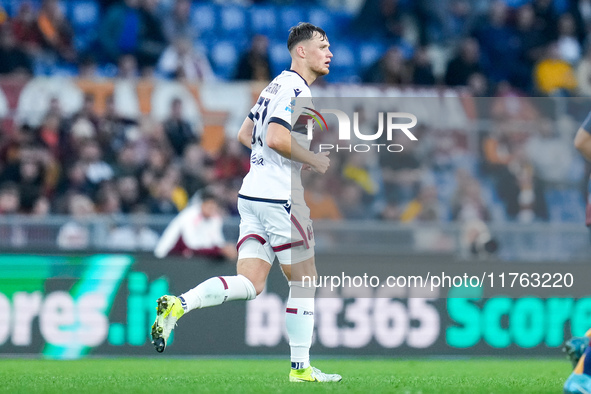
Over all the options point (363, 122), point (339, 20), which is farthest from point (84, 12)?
point (363, 122)

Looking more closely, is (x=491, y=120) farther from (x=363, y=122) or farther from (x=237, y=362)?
(x=237, y=362)

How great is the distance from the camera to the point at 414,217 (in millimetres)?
11297

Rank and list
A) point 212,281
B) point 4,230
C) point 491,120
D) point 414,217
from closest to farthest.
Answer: point 212,281
point 4,230
point 414,217
point 491,120

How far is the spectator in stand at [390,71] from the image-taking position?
14.2 m

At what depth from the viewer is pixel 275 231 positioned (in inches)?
246

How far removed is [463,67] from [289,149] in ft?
30.3

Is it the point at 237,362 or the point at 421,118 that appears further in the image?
the point at 421,118

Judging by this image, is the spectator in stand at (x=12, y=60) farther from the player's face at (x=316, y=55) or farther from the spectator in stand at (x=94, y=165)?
the player's face at (x=316, y=55)

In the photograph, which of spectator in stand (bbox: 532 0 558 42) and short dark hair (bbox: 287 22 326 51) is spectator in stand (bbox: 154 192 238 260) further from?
spectator in stand (bbox: 532 0 558 42)

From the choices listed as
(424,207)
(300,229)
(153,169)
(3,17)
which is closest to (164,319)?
(300,229)

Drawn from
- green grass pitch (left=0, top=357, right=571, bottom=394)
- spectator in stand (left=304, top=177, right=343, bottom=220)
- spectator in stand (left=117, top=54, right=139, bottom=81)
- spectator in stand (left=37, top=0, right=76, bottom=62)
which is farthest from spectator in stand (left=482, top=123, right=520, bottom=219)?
spectator in stand (left=37, top=0, right=76, bottom=62)

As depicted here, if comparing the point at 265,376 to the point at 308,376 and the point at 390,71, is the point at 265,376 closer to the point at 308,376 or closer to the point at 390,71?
the point at 308,376

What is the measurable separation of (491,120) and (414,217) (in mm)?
1936

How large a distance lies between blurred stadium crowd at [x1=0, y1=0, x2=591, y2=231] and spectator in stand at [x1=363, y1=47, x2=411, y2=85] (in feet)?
0.07
